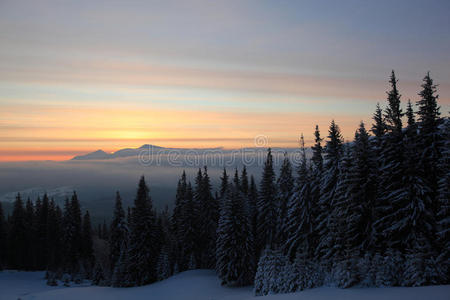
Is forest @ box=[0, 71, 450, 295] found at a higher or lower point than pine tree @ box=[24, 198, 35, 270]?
higher

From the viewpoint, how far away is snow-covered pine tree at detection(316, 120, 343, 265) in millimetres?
28377

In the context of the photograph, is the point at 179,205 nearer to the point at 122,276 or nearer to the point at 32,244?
the point at 122,276

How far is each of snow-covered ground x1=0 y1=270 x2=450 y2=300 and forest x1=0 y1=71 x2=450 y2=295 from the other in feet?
5.01

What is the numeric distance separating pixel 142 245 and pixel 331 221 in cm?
2953

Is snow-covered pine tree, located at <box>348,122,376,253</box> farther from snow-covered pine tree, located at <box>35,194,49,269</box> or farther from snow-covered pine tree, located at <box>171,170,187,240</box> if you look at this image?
snow-covered pine tree, located at <box>35,194,49,269</box>

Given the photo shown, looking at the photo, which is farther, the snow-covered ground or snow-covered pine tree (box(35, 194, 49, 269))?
snow-covered pine tree (box(35, 194, 49, 269))

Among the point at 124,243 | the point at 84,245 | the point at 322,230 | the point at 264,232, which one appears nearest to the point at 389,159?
the point at 322,230

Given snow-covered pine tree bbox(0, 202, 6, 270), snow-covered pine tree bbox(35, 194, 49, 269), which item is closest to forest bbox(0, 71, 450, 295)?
snow-covered pine tree bbox(35, 194, 49, 269)

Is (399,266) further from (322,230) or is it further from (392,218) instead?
(322,230)

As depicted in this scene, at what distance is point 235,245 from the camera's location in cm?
4025

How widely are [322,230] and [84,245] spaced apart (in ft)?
175

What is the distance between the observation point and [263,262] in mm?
26812

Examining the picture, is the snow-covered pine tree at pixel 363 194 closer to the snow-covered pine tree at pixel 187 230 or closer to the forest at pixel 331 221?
the forest at pixel 331 221

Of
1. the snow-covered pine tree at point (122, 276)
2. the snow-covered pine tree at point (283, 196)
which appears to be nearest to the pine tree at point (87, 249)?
the snow-covered pine tree at point (122, 276)
